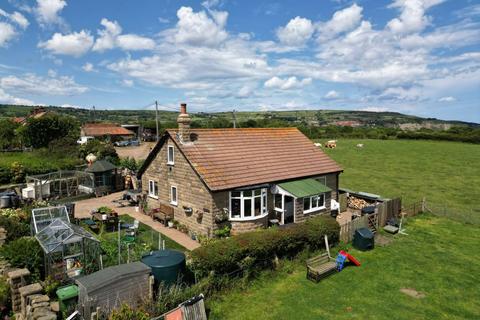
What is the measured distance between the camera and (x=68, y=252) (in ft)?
42.7

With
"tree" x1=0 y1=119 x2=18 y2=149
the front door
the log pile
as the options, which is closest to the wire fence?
the front door

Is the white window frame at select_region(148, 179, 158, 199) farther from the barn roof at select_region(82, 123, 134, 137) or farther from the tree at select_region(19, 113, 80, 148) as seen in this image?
the barn roof at select_region(82, 123, 134, 137)

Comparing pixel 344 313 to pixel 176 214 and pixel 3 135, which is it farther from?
pixel 3 135

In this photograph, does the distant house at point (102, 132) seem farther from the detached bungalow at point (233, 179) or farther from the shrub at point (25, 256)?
the shrub at point (25, 256)

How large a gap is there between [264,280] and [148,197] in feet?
43.1

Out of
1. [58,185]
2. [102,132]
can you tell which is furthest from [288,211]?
[102,132]

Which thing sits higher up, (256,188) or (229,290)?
(256,188)

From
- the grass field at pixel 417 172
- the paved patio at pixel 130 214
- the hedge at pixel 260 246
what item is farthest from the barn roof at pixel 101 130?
the hedge at pixel 260 246

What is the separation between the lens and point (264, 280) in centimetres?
1395

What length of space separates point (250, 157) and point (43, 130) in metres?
48.3

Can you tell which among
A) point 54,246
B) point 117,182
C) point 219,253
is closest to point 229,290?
point 219,253

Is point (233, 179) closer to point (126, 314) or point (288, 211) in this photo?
point (288, 211)

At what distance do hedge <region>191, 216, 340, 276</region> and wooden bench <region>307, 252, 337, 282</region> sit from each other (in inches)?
39.2

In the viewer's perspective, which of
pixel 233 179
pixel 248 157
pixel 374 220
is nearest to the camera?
pixel 233 179
